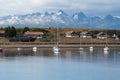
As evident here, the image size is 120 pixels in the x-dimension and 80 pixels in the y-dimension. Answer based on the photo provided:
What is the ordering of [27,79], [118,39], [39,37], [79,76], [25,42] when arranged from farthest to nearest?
[118,39] < [39,37] < [25,42] < [79,76] < [27,79]

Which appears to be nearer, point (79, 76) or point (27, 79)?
point (27, 79)

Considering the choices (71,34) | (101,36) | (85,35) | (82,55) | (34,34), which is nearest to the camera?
(82,55)

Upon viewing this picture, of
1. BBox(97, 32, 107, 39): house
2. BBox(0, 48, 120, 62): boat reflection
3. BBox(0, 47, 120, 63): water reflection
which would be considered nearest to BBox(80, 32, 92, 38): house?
BBox(97, 32, 107, 39): house

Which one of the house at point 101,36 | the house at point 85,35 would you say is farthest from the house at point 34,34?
the house at point 101,36

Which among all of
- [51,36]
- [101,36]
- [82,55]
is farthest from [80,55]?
[101,36]

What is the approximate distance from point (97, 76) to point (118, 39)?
329 feet

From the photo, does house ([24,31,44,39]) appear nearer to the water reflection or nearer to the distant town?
the distant town

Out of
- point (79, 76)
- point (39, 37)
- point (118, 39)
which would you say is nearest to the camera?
point (79, 76)

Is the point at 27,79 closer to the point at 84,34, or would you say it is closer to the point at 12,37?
the point at 12,37

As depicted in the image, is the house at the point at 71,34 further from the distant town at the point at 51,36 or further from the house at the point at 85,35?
the house at the point at 85,35

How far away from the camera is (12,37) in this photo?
420 ft

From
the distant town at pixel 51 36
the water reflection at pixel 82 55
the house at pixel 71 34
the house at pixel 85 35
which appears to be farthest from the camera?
the house at pixel 85 35

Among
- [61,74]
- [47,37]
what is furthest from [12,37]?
[61,74]

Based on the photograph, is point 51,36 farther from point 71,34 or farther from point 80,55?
point 80,55
